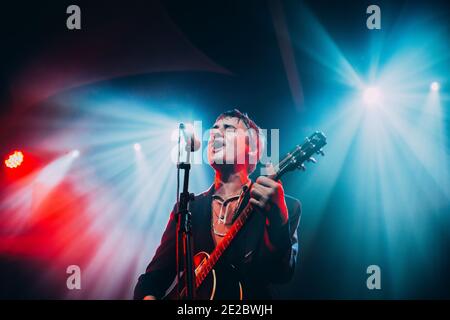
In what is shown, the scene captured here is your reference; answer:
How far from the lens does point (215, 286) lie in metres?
2.91

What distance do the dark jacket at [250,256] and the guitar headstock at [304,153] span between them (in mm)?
508

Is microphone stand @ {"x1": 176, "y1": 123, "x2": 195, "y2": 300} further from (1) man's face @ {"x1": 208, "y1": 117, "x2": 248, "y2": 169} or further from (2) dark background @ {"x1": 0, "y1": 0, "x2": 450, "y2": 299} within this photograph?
(2) dark background @ {"x1": 0, "y1": 0, "x2": 450, "y2": 299}

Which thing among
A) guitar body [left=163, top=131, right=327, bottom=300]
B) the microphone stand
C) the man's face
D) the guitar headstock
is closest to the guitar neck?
guitar body [left=163, top=131, right=327, bottom=300]

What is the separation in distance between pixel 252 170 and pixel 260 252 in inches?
31.4

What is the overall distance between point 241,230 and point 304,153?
0.85 meters

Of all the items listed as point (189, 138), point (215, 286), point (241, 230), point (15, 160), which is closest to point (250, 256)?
point (241, 230)

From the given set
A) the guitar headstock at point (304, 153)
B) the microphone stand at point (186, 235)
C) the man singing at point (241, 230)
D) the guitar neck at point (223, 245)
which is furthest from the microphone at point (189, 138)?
the guitar neck at point (223, 245)

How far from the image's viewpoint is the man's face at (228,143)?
3441mm

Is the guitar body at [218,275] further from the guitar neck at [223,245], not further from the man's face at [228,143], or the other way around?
the man's face at [228,143]

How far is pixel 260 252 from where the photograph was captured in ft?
10.0

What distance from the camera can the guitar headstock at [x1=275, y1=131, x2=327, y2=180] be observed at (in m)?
2.64

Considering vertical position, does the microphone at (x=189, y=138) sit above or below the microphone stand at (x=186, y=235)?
above
